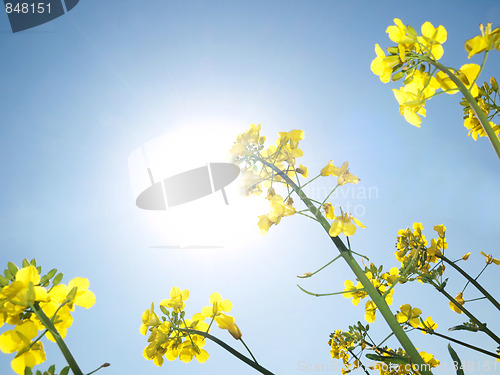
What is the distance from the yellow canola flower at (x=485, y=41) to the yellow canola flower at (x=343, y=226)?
779 millimetres

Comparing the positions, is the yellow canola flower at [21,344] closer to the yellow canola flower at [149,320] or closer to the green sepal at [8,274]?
the green sepal at [8,274]

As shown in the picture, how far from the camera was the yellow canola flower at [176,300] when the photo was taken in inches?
66.5

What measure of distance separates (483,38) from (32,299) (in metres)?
1.64

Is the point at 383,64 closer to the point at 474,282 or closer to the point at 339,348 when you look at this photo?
the point at 474,282

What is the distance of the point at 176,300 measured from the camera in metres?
1.71

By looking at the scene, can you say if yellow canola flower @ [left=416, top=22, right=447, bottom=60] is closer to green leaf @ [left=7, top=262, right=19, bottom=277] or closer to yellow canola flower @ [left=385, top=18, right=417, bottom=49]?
yellow canola flower @ [left=385, top=18, right=417, bottom=49]

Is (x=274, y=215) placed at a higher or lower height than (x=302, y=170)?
lower

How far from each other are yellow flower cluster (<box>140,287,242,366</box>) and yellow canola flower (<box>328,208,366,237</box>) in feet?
2.27

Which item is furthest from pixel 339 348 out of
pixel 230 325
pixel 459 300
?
pixel 230 325

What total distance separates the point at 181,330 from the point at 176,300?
266 mm

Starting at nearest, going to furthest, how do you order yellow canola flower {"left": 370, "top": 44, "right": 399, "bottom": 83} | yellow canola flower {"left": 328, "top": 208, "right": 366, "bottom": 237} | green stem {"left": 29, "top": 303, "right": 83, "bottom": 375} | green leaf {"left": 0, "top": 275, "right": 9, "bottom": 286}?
green stem {"left": 29, "top": 303, "right": 83, "bottom": 375}, green leaf {"left": 0, "top": 275, "right": 9, "bottom": 286}, yellow canola flower {"left": 370, "top": 44, "right": 399, "bottom": 83}, yellow canola flower {"left": 328, "top": 208, "right": 366, "bottom": 237}

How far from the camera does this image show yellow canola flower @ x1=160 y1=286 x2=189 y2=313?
169 centimetres

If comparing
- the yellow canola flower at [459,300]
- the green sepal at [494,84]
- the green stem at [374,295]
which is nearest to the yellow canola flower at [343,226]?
the green stem at [374,295]

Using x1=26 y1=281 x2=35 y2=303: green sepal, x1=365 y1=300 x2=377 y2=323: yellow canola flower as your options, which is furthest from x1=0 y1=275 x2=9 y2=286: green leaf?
x1=365 y1=300 x2=377 y2=323: yellow canola flower
